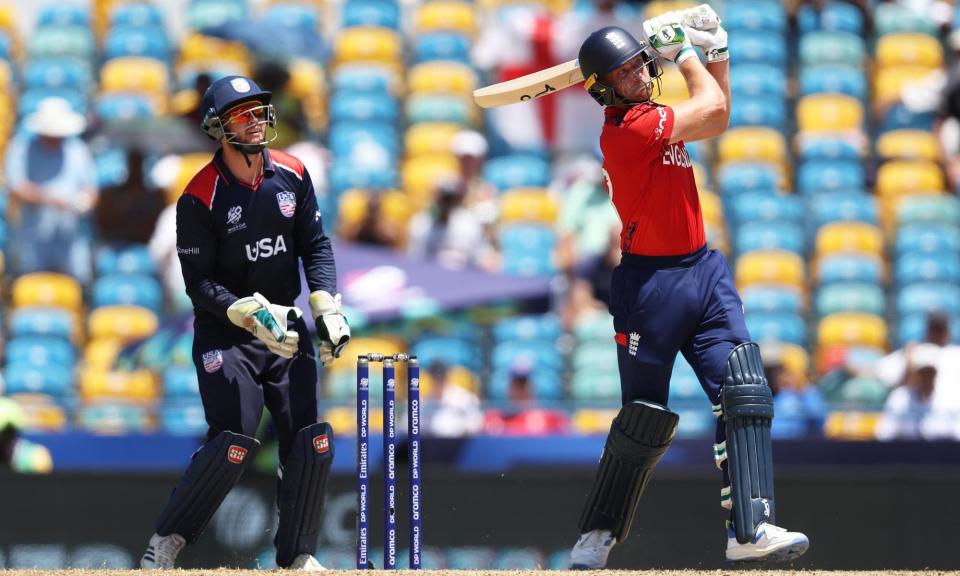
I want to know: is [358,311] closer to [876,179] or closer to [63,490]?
[63,490]

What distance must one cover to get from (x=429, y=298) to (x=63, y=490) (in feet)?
8.87

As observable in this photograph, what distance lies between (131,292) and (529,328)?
9.44 ft

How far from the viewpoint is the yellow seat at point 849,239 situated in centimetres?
1169

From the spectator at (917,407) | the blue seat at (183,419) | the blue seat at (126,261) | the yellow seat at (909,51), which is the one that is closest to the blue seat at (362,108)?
the blue seat at (126,261)

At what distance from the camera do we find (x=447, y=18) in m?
13.4

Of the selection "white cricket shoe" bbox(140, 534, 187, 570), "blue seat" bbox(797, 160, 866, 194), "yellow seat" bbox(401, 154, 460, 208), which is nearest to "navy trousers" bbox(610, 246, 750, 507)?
"white cricket shoe" bbox(140, 534, 187, 570)

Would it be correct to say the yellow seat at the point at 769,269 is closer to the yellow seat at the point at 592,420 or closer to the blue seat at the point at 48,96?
the yellow seat at the point at 592,420

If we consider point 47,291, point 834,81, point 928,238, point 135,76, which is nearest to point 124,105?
point 135,76

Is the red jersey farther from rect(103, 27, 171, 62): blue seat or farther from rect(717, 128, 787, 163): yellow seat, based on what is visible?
rect(103, 27, 171, 62): blue seat

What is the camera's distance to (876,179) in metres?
12.3

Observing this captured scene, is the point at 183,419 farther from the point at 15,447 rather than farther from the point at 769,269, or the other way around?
the point at 769,269

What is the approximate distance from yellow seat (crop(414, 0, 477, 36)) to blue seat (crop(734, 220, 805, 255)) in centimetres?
317

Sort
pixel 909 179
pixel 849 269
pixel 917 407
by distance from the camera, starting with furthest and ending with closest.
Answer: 1. pixel 909 179
2. pixel 849 269
3. pixel 917 407

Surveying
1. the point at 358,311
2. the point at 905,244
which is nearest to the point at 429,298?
the point at 358,311
